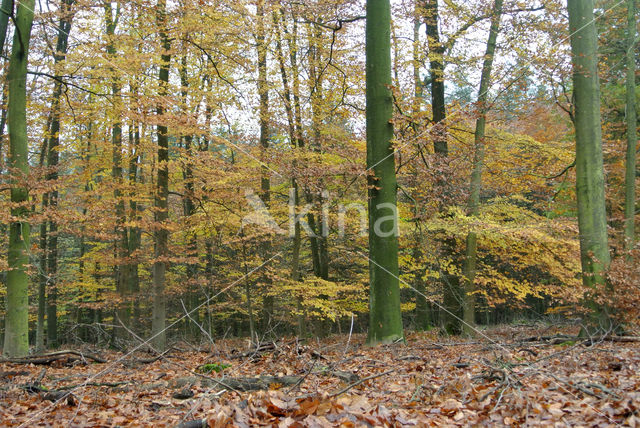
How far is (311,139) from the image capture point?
13461mm

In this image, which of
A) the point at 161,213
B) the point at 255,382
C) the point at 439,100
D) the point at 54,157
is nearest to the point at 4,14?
the point at 161,213

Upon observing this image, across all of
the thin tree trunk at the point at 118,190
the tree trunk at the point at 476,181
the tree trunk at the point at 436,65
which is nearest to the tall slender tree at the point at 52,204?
the thin tree trunk at the point at 118,190

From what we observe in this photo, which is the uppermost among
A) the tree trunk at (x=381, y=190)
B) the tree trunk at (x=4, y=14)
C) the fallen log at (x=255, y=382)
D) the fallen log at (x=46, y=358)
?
the tree trunk at (x=4, y=14)

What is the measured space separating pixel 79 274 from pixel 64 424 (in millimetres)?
16720

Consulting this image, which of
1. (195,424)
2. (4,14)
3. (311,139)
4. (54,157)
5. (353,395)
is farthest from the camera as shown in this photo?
(54,157)

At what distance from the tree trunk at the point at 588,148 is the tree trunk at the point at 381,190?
3.34m

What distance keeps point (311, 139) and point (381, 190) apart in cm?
558

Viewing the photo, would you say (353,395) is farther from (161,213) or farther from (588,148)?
(161,213)

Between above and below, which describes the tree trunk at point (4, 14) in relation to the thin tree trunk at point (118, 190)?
above

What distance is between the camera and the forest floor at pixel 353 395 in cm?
305

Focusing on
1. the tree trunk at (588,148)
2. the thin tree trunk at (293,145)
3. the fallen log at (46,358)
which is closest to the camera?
the fallen log at (46,358)

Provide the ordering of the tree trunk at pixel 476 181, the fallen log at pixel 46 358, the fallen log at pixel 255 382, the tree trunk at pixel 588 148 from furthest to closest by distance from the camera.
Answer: the tree trunk at pixel 476 181 → the tree trunk at pixel 588 148 → the fallen log at pixel 46 358 → the fallen log at pixel 255 382

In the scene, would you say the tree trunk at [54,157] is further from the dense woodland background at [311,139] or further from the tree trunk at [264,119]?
the tree trunk at [264,119]

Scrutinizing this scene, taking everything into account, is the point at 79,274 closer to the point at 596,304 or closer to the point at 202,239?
the point at 202,239
